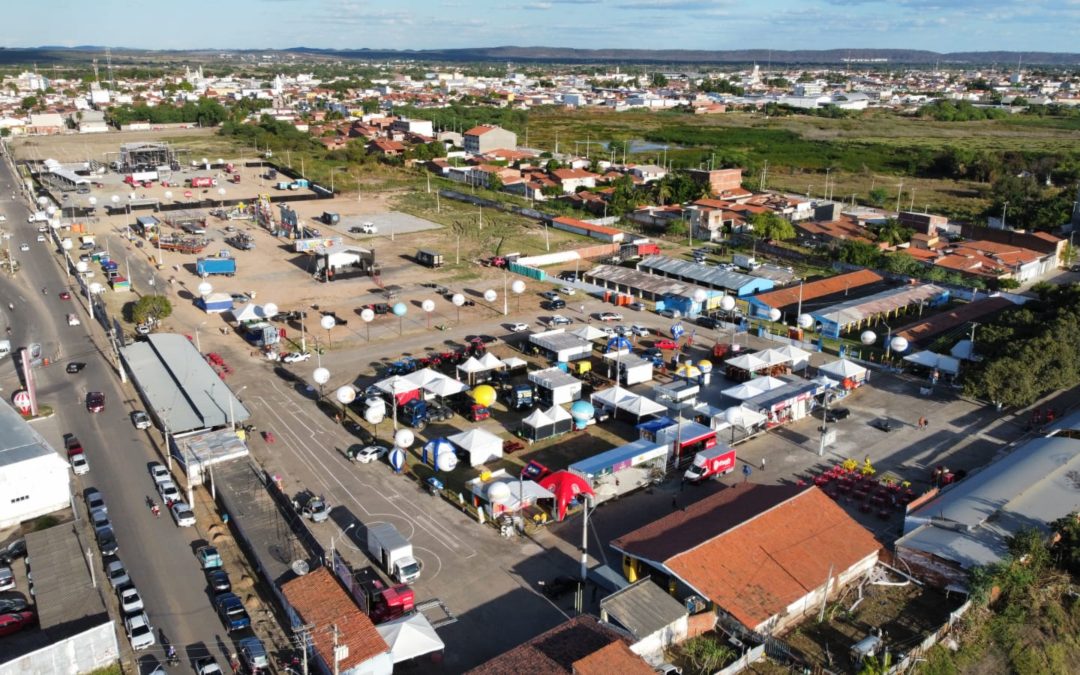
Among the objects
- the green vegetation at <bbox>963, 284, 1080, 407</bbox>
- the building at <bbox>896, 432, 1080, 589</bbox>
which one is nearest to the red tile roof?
the building at <bbox>896, 432, 1080, 589</bbox>

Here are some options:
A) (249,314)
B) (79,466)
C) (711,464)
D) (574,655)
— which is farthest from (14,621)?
(249,314)

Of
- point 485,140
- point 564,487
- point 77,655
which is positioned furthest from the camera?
point 485,140

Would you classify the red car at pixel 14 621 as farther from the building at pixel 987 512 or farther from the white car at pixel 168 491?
the building at pixel 987 512

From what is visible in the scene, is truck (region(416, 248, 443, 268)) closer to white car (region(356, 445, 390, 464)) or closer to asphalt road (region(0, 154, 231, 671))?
asphalt road (region(0, 154, 231, 671))

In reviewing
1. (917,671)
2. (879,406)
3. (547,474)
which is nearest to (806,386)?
(879,406)

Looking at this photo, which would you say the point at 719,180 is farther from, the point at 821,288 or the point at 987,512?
the point at 987,512
